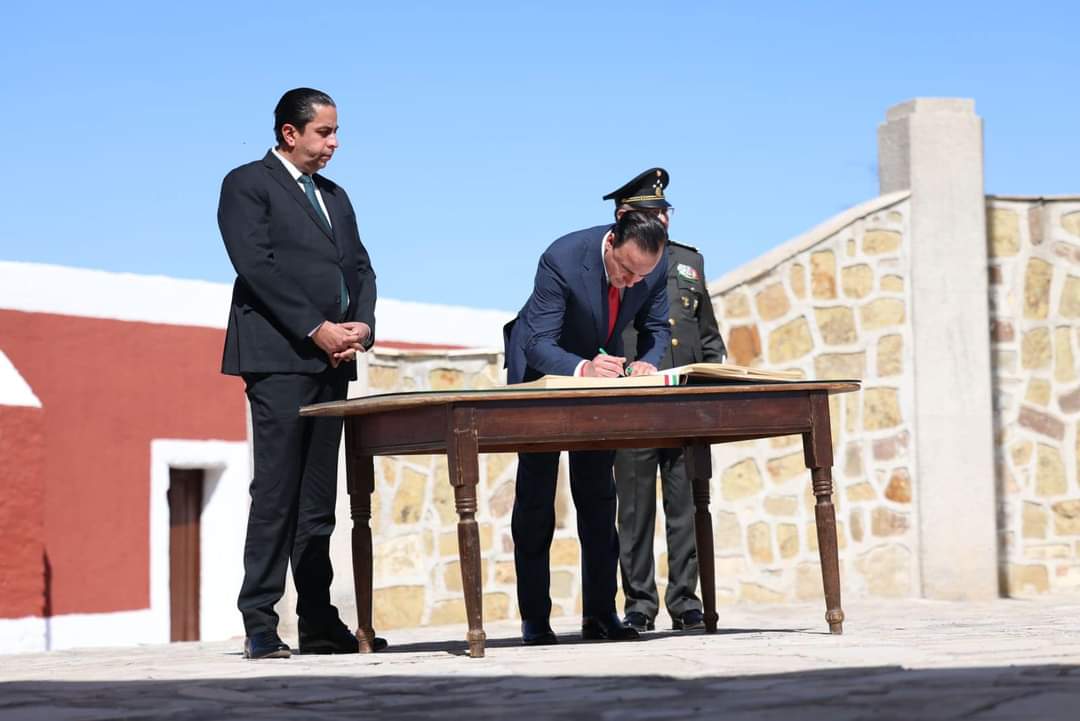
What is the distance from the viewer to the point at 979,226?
30.6 ft

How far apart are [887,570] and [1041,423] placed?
1.29 m

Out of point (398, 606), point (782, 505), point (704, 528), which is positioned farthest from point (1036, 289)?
point (704, 528)

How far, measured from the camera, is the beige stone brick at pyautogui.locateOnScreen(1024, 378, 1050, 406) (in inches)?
372

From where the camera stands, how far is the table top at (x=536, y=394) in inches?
192

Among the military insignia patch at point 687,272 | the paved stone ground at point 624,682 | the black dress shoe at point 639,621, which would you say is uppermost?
the military insignia patch at point 687,272

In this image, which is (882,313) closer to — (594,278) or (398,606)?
(398,606)

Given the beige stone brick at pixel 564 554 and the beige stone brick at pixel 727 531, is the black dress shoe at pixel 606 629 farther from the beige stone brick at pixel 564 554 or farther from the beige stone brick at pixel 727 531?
the beige stone brick at pixel 727 531

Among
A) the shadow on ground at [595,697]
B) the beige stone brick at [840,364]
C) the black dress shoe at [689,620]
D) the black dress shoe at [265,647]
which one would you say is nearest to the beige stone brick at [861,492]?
the beige stone brick at [840,364]

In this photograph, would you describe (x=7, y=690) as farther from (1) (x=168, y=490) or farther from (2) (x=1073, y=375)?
(1) (x=168, y=490)

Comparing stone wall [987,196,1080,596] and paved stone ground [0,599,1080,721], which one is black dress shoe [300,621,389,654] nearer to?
paved stone ground [0,599,1080,721]

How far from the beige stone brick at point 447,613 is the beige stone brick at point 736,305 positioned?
7.24 ft

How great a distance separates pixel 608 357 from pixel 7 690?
2.16 meters

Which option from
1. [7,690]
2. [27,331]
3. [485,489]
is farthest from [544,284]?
[27,331]

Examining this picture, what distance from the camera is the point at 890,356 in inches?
364
